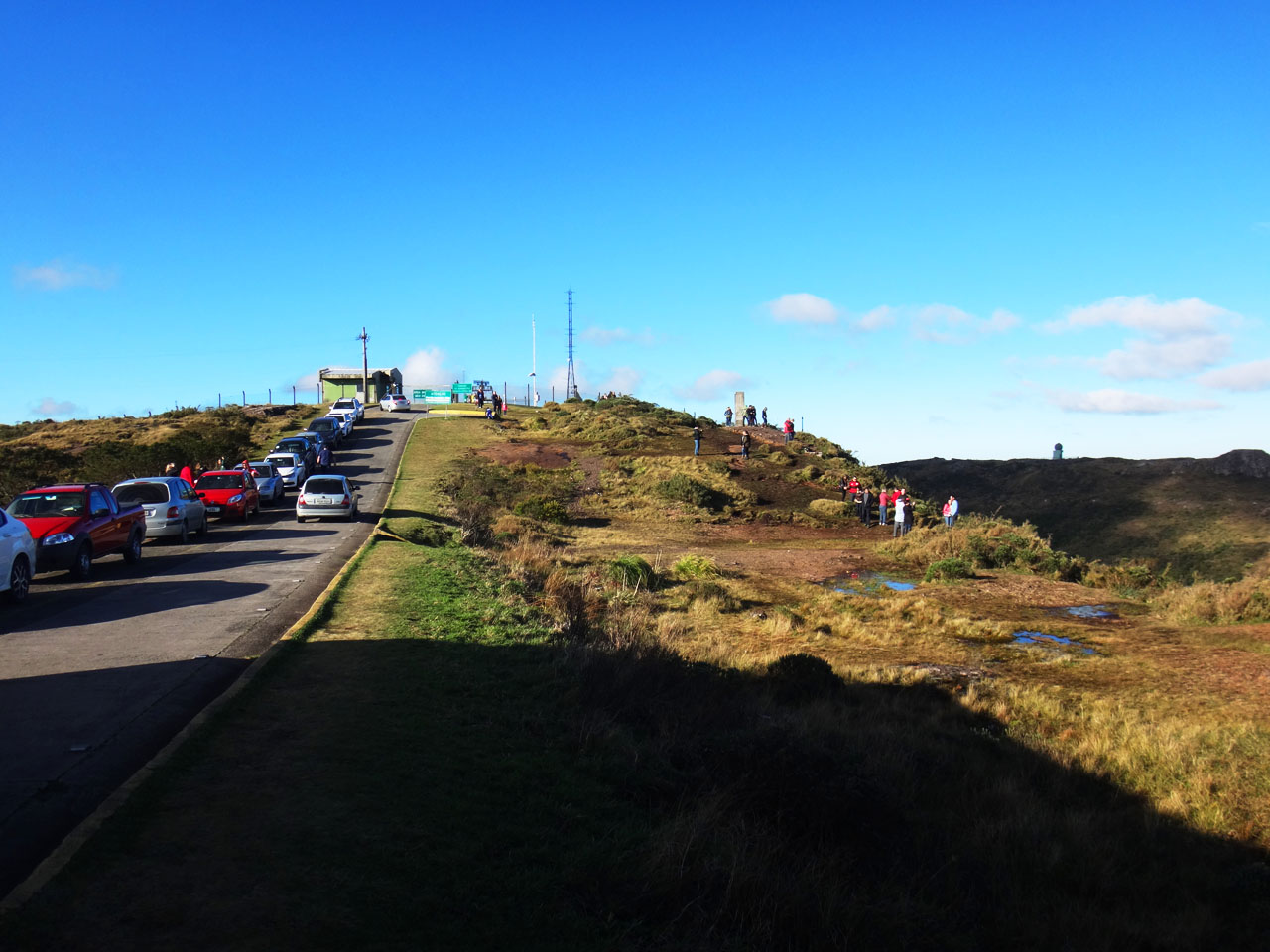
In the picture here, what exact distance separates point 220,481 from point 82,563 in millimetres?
11862

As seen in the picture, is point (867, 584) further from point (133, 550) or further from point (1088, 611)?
point (133, 550)

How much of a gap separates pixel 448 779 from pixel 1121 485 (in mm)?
57411

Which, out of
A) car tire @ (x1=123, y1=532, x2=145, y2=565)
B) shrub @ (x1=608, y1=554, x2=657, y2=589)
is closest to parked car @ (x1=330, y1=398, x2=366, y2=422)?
shrub @ (x1=608, y1=554, x2=657, y2=589)

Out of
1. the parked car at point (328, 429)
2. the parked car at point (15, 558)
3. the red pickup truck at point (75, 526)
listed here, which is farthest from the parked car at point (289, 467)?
the parked car at point (15, 558)

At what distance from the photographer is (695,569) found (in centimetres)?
2417

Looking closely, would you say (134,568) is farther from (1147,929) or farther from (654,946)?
(1147,929)

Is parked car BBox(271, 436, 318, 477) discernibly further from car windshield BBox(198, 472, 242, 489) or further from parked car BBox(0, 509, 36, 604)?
parked car BBox(0, 509, 36, 604)

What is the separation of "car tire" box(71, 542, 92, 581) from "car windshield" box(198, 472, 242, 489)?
1132 cm

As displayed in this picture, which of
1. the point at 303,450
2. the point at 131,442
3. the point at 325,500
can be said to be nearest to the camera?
the point at 325,500

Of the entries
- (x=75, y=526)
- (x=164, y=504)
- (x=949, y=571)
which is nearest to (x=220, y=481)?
(x=164, y=504)

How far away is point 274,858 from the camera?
16.9 ft

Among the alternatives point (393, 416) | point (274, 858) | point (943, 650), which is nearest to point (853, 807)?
point (274, 858)

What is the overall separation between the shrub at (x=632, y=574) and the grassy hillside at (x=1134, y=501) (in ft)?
84.5

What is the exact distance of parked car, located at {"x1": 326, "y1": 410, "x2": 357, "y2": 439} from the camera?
176 feet
